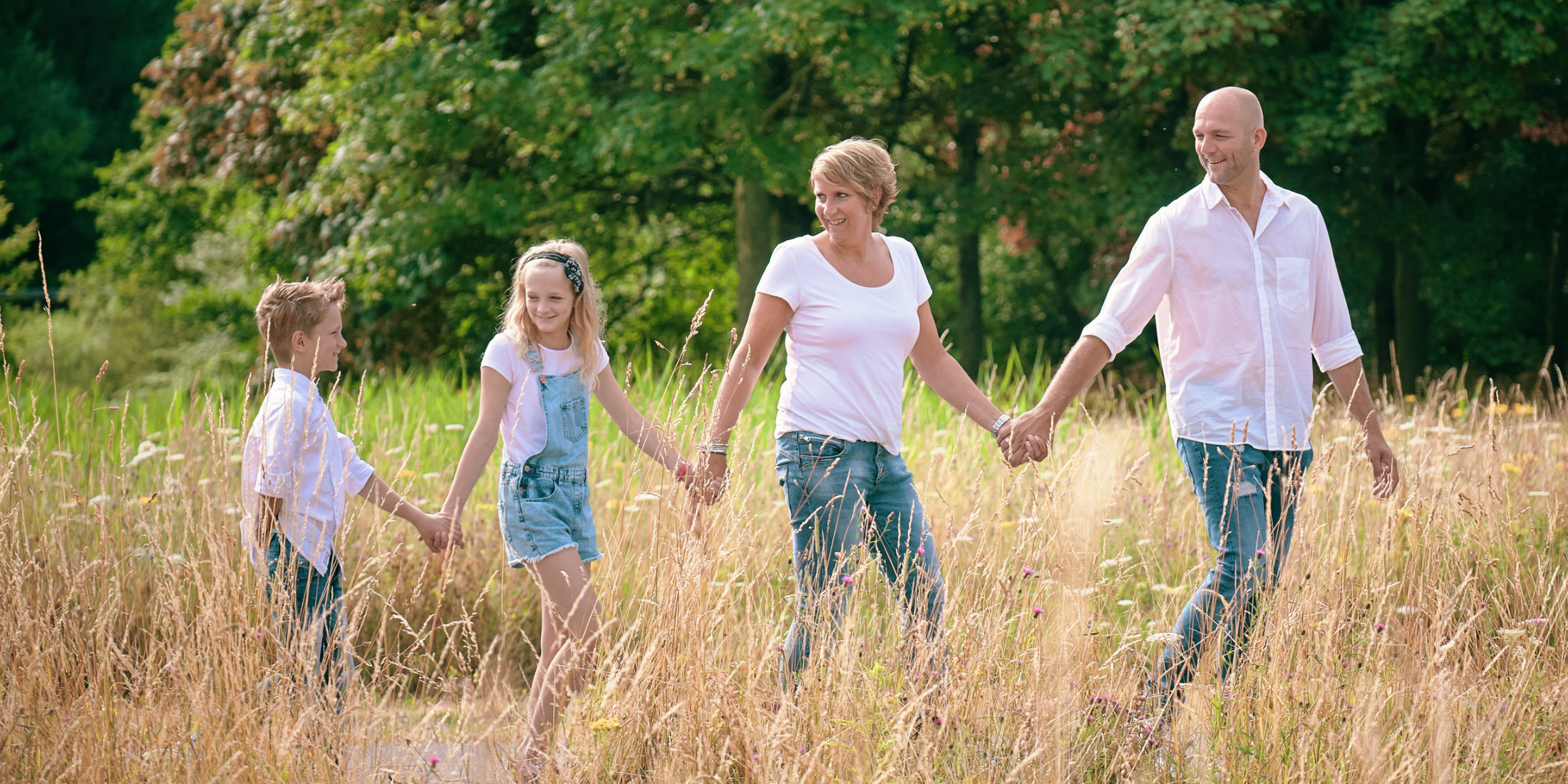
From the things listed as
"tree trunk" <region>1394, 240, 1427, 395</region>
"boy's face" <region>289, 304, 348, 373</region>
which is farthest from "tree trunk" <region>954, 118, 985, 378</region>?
"boy's face" <region>289, 304, 348, 373</region>

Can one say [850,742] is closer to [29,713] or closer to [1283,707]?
[1283,707]

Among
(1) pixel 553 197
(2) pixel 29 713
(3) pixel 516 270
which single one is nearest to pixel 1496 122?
(1) pixel 553 197

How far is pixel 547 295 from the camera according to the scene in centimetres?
324

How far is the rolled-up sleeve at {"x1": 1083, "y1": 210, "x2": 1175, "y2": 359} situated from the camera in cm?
332

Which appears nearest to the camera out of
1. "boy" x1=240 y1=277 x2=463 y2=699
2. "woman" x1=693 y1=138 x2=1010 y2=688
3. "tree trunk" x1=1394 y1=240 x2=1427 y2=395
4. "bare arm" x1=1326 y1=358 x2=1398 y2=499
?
"boy" x1=240 y1=277 x2=463 y2=699

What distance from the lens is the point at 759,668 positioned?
9.21ft

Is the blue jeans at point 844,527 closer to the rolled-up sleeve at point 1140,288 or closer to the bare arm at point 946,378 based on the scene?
the bare arm at point 946,378

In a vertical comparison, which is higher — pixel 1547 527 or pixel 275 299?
pixel 275 299

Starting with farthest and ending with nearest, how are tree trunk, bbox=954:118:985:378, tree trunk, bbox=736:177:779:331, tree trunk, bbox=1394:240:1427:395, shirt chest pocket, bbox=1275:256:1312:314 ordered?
tree trunk, bbox=1394:240:1427:395 → tree trunk, bbox=954:118:985:378 → tree trunk, bbox=736:177:779:331 → shirt chest pocket, bbox=1275:256:1312:314

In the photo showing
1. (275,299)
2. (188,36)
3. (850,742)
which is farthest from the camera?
(188,36)

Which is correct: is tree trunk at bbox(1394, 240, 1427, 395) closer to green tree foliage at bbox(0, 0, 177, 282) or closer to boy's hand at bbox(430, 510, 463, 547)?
boy's hand at bbox(430, 510, 463, 547)

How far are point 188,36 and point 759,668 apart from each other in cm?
1615

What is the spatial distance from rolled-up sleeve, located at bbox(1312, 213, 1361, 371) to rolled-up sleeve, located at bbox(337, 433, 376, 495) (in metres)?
2.58

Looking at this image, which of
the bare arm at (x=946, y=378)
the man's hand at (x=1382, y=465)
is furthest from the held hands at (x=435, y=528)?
the man's hand at (x=1382, y=465)
